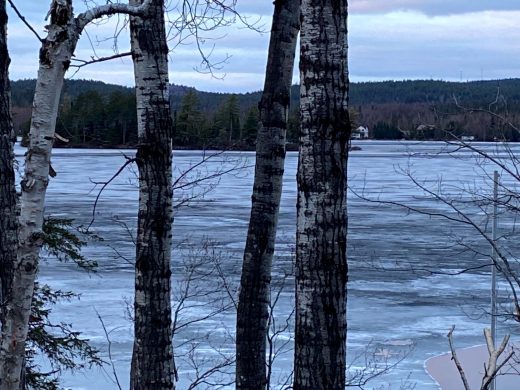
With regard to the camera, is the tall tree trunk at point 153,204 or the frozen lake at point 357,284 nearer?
the tall tree trunk at point 153,204

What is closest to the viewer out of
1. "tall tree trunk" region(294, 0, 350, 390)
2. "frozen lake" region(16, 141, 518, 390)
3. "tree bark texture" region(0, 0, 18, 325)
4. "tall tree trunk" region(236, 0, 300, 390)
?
"tall tree trunk" region(294, 0, 350, 390)

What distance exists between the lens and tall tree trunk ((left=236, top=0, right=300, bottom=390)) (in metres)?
5.80

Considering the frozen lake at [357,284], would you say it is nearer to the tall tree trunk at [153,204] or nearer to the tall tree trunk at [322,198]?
the tall tree trunk at [153,204]

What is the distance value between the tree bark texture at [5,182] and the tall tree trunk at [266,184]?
156 cm

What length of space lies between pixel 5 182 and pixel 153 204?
3.48 ft

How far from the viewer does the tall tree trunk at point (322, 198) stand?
3844mm

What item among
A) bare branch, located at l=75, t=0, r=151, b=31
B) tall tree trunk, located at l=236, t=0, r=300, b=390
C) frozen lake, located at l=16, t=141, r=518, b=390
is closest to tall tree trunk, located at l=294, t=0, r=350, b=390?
bare branch, located at l=75, t=0, r=151, b=31

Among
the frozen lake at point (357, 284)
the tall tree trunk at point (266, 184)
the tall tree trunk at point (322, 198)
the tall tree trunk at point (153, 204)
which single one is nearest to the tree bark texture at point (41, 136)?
the tall tree trunk at point (322, 198)

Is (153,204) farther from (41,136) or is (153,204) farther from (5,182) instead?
(41,136)

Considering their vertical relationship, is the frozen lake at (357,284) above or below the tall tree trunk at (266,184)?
below

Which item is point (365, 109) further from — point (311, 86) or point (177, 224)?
point (311, 86)

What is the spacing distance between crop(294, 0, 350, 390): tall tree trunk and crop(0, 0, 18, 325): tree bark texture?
220cm

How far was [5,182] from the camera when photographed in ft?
17.9

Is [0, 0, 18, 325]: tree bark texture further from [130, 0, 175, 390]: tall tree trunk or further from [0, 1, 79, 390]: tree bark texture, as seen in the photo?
[0, 1, 79, 390]: tree bark texture
